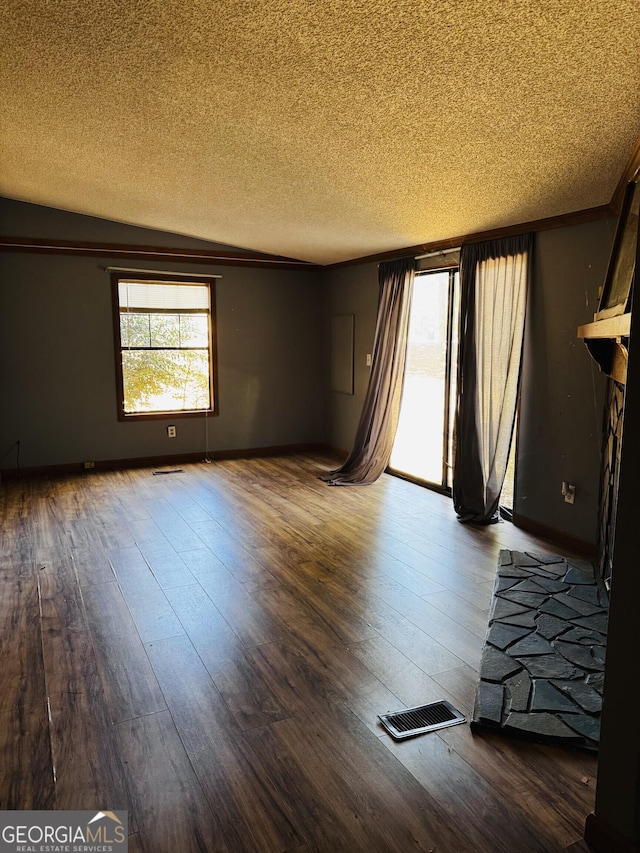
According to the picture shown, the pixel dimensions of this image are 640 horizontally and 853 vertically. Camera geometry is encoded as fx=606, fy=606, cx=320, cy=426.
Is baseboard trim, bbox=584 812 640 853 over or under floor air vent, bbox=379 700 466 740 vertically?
over

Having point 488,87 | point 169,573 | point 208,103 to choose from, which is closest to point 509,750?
point 169,573

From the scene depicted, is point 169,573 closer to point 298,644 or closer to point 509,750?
point 298,644

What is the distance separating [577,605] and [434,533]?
1.35 meters

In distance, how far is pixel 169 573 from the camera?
12.1 feet

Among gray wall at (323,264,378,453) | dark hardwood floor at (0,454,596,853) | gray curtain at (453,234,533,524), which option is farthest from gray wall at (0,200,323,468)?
gray curtain at (453,234,533,524)

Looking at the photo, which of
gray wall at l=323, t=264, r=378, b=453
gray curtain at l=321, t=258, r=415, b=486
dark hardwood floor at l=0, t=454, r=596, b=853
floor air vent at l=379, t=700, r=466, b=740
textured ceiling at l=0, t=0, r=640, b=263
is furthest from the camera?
gray wall at l=323, t=264, r=378, b=453

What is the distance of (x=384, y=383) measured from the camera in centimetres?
596

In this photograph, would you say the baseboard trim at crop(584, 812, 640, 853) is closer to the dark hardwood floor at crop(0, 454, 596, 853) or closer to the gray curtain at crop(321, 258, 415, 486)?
the dark hardwood floor at crop(0, 454, 596, 853)

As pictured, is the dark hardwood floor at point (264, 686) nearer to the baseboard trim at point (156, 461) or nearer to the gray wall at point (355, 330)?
the baseboard trim at point (156, 461)

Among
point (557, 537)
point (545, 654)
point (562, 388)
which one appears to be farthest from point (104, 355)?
point (545, 654)

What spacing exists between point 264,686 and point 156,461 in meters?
4.66

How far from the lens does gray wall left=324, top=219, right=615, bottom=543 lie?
3.89 meters

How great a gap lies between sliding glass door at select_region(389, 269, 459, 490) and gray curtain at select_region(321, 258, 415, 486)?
14 cm

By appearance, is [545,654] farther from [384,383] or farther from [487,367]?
[384,383]
